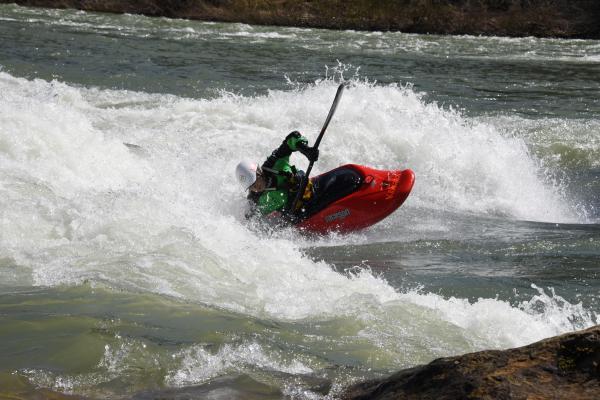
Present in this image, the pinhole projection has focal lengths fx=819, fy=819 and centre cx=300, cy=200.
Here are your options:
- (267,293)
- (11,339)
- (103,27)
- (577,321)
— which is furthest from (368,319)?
(103,27)

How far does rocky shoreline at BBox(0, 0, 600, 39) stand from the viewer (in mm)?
34562

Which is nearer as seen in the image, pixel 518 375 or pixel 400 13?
pixel 518 375

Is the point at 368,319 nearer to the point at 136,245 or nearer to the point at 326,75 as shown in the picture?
the point at 136,245

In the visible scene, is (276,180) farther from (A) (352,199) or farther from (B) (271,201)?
(A) (352,199)

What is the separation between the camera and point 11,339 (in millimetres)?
4738

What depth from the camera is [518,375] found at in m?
3.20

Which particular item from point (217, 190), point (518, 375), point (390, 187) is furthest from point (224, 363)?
point (217, 190)

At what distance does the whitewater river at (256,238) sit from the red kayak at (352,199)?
8.5 inches

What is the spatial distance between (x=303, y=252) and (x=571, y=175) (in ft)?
18.6

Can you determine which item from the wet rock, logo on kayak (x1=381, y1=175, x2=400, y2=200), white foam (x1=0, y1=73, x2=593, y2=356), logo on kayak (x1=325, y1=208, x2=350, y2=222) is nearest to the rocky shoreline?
white foam (x1=0, y1=73, x2=593, y2=356)

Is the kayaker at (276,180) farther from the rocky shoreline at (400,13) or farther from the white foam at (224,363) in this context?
the rocky shoreline at (400,13)

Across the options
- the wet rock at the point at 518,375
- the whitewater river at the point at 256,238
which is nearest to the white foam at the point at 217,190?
the whitewater river at the point at 256,238

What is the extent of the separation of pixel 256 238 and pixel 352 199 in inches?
Answer: 59.8

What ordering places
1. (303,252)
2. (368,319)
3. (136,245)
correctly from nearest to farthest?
1. (368,319)
2. (136,245)
3. (303,252)
